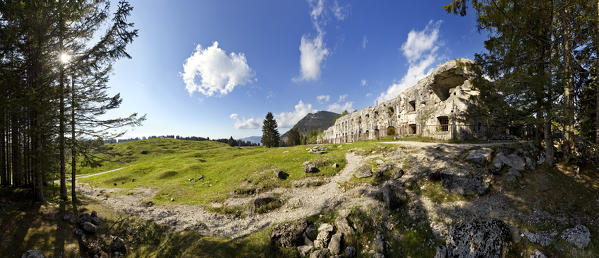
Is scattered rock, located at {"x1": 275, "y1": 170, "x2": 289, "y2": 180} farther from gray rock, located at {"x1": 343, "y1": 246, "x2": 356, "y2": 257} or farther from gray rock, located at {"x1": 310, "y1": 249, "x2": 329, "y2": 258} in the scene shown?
gray rock, located at {"x1": 343, "y1": 246, "x2": 356, "y2": 257}

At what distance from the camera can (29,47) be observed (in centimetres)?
1134

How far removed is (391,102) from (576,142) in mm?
27728

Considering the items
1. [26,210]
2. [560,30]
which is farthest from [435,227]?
[26,210]

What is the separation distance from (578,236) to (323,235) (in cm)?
1011

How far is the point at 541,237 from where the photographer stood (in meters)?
7.94

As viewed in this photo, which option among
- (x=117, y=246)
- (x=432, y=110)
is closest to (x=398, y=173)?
(x=432, y=110)

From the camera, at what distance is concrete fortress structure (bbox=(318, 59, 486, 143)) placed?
22.0 m

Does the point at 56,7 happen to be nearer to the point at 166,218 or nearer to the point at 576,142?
the point at 166,218

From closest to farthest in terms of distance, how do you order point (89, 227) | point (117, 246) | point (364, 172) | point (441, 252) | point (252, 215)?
point (441, 252) → point (117, 246) → point (89, 227) → point (252, 215) → point (364, 172)

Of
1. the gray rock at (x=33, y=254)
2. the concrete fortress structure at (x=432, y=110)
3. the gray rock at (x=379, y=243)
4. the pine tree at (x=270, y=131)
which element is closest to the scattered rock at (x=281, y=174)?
the gray rock at (x=379, y=243)

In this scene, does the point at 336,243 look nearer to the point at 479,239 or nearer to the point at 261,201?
the point at 479,239

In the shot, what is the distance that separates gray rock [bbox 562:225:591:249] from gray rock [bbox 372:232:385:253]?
22.2ft

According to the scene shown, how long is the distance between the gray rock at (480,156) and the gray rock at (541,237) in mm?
6031

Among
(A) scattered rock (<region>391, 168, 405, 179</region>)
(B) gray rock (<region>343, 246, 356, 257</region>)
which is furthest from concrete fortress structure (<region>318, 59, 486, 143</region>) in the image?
(B) gray rock (<region>343, 246, 356, 257</region>)
